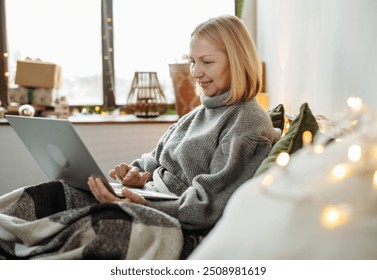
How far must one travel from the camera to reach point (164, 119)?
3.95 m

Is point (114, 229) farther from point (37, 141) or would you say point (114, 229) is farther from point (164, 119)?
point (164, 119)

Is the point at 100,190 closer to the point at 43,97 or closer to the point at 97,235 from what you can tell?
the point at 97,235

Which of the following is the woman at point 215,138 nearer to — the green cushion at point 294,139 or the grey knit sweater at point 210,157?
the grey knit sweater at point 210,157

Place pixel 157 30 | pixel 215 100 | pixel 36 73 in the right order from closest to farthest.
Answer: pixel 215 100
pixel 36 73
pixel 157 30

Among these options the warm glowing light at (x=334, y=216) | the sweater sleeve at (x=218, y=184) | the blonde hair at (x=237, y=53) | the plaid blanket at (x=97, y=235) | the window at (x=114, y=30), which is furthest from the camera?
the window at (x=114, y=30)

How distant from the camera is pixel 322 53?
2.25m

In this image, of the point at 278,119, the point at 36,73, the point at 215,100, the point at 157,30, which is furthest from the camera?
the point at 157,30

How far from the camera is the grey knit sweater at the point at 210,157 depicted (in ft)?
5.58

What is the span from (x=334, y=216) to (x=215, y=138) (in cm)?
115

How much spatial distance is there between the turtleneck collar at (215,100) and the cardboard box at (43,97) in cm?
226

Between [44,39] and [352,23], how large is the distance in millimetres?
2926

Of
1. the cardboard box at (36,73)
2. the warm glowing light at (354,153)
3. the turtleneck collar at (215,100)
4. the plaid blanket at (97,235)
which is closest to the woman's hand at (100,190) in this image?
the plaid blanket at (97,235)

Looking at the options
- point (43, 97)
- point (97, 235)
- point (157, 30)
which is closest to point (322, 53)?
point (97, 235)

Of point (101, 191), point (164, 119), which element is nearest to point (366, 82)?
point (101, 191)
